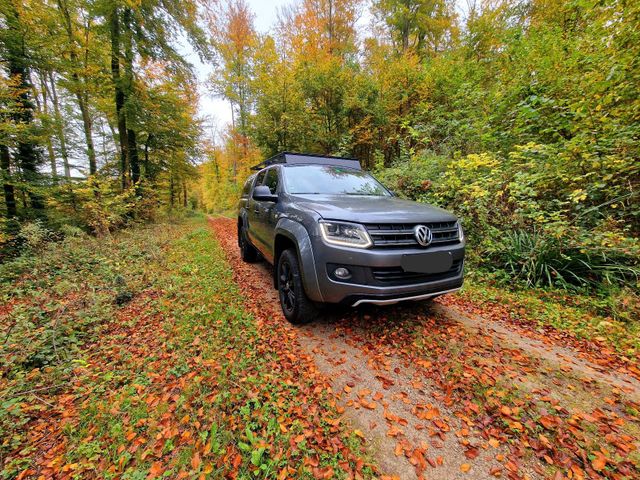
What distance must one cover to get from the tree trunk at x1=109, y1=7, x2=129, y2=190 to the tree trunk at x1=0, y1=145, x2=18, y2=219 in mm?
3267

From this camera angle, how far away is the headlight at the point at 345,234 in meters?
2.31

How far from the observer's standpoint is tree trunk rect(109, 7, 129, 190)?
914cm

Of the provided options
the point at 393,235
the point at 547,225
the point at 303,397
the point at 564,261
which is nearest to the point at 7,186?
the point at 303,397

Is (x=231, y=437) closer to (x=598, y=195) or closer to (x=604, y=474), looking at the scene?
(x=604, y=474)

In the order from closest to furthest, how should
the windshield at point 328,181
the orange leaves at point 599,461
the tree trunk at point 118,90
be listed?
the orange leaves at point 599,461
the windshield at point 328,181
the tree trunk at point 118,90

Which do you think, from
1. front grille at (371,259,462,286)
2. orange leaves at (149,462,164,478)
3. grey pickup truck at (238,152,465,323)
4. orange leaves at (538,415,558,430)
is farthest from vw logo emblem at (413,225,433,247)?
orange leaves at (149,462,164,478)

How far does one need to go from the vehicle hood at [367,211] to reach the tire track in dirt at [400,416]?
1.32m

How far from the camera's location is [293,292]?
117 inches

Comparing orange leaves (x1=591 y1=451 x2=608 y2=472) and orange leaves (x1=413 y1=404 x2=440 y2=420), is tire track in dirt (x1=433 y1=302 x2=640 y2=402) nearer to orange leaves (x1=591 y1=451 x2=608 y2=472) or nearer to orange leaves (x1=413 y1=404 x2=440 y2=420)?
orange leaves (x1=591 y1=451 x2=608 y2=472)

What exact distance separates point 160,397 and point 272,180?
3.03 meters

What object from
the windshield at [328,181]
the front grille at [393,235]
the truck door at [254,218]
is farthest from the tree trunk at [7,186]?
the front grille at [393,235]

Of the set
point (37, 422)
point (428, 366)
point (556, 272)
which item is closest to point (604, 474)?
point (428, 366)

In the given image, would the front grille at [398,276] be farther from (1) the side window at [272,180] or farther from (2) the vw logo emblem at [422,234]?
(1) the side window at [272,180]

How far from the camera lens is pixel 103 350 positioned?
9.00 ft
